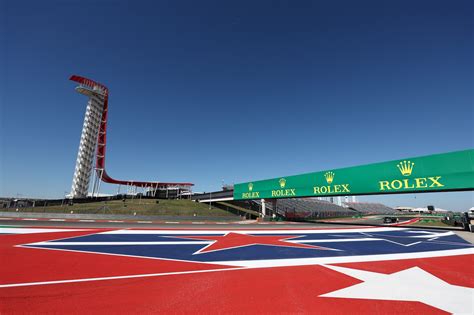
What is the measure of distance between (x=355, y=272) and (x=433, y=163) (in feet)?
66.0

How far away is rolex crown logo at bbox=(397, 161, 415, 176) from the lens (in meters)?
21.6

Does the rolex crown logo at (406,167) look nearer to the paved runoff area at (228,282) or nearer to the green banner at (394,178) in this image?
the green banner at (394,178)

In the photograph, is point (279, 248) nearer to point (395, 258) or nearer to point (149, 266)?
point (395, 258)

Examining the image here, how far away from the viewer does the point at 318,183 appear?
98.8 feet

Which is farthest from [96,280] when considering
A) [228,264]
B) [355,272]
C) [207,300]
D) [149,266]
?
[355,272]

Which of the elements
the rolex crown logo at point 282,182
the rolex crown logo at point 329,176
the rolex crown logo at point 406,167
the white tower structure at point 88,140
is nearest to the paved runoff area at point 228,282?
the rolex crown logo at point 406,167

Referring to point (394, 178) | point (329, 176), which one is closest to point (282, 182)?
point (329, 176)

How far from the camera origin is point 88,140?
6419cm

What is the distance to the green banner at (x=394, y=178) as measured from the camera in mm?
18891

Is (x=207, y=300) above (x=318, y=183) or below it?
below

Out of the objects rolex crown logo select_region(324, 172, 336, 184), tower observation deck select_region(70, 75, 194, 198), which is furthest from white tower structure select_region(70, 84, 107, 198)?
rolex crown logo select_region(324, 172, 336, 184)

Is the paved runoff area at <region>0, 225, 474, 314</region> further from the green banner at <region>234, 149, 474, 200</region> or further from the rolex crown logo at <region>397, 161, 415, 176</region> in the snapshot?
the rolex crown logo at <region>397, 161, 415, 176</region>

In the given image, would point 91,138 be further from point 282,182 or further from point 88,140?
point 282,182

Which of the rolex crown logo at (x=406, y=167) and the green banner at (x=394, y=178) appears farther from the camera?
the rolex crown logo at (x=406, y=167)
